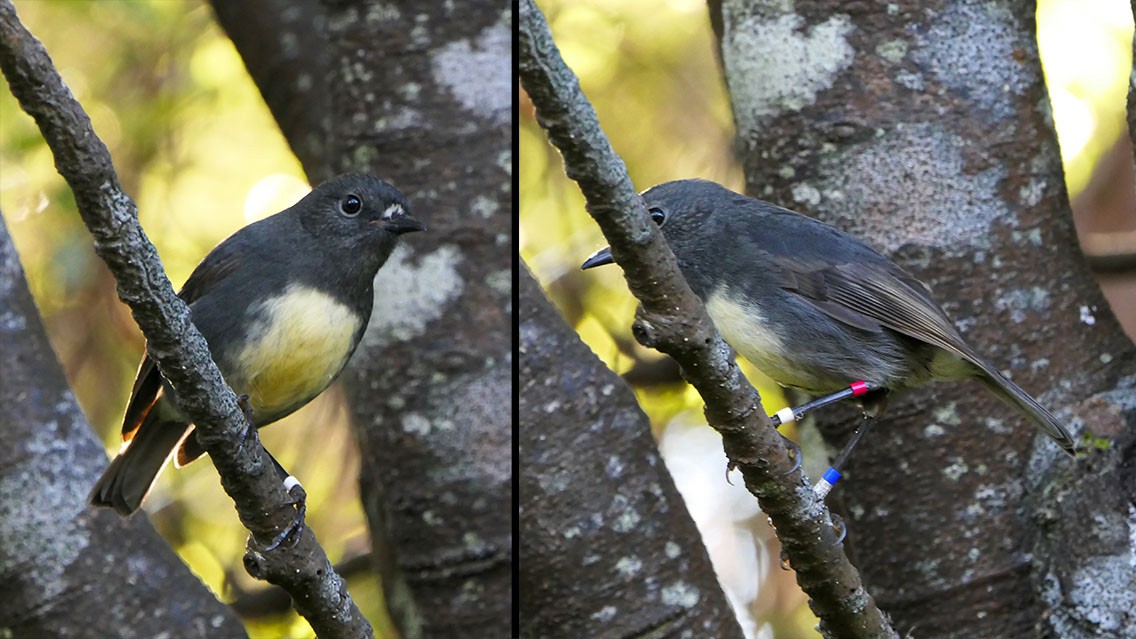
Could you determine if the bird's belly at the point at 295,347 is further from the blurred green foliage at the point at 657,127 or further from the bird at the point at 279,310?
the blurred green foliage at the point at 657,127

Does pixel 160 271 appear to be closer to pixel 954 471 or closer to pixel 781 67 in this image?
pixel 781 67

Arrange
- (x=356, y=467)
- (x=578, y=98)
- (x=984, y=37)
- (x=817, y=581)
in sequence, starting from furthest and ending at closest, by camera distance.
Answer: (x=356, y=467)
(x=984, y=37)
(x=817, y=581)
(x=578, y=98)

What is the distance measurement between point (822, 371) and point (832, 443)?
287mm

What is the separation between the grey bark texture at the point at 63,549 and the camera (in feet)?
9.82

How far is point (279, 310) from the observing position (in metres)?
2.87

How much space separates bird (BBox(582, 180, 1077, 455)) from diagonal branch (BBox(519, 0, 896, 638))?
0.42 m

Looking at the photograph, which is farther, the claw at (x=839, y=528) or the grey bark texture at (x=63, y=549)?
the grey bark texture at (x=63, y=549)

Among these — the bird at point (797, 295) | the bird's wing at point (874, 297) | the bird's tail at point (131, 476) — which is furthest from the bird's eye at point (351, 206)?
the bird's wing at point (874, 297)

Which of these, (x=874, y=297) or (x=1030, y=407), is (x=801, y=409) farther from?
(x=1030, y=407)

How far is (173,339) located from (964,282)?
133cm

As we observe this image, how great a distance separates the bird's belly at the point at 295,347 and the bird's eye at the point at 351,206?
0.68 ft

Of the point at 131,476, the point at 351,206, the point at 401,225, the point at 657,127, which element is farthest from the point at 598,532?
the point at 657,127

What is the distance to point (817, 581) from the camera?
203cm

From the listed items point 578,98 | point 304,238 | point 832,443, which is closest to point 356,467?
point 304,238
